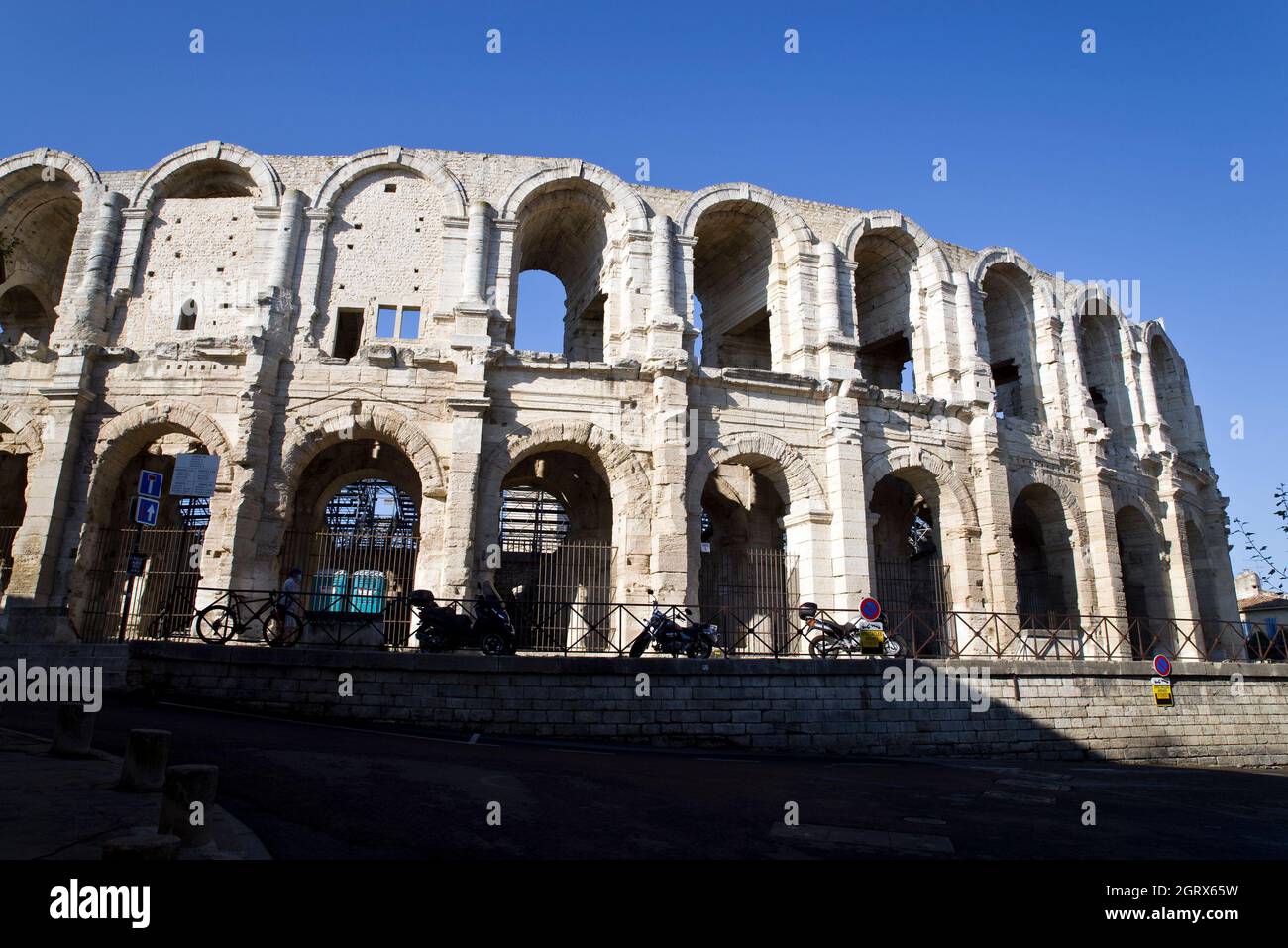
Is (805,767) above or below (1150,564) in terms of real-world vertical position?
below

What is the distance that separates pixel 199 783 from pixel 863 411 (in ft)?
45.5

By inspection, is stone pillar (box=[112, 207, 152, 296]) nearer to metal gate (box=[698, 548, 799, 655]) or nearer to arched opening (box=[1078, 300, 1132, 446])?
metal gate (box=[698, 548, 799, 655])

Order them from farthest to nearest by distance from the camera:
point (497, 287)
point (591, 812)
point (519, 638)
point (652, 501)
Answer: point (519, 638), point (497, 287), point (652, 501), point (591, 812)

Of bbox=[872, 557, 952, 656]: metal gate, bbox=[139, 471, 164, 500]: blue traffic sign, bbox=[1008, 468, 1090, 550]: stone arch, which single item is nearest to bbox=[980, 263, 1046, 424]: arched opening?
bbox=[1008, 468, 1090, 550]: stone arch

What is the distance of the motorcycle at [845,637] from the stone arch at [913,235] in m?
9.13

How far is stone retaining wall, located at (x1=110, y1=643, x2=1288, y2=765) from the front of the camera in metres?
9.48

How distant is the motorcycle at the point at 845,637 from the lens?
11359 millimetres

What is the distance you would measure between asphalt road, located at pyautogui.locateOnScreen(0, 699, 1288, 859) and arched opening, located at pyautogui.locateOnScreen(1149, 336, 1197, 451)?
1586 centimetres

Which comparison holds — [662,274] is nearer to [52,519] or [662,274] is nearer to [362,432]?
[362,432]

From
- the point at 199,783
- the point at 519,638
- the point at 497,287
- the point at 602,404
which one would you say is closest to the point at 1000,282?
the point at 602,404

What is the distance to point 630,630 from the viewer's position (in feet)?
43.2

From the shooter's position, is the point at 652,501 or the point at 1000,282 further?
the point at 1000,282

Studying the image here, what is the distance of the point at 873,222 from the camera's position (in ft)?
57.2
